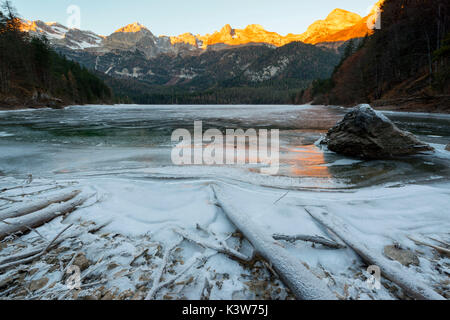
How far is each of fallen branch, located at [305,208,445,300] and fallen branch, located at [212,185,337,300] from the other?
620 mm

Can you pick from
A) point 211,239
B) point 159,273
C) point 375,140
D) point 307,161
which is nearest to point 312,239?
point 211,239

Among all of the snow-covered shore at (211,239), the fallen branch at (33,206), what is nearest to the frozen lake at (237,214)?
the snow-covered shore at (211,239)

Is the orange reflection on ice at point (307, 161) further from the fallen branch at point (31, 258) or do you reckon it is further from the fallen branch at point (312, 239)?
the fallen branch at point (31, 258)

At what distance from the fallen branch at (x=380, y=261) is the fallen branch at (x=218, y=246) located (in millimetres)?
1113

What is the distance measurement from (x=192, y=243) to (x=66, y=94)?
73.9m

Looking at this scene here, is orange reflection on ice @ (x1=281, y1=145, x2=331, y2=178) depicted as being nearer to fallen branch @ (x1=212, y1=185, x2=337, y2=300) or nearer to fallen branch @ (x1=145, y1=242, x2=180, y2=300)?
fallen branch @ (x1=212, y1=185, x2=337, y2=300)

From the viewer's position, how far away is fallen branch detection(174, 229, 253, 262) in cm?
193

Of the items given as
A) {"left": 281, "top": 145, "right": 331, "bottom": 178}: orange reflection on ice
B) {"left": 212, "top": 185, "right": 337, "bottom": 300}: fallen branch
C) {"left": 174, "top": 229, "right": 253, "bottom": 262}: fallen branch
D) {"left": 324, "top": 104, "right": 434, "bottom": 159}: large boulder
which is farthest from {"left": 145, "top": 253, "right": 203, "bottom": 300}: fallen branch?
{"left": 324, "top": 104, "right": 434, "bottom": 159}: large boulder

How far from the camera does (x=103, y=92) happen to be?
255ft

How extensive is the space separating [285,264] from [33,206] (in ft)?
11.2

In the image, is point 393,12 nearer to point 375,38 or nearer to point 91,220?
point 375,38

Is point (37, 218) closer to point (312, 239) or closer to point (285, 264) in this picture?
point (285, 264)

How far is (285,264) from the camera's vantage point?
5.72 ft
